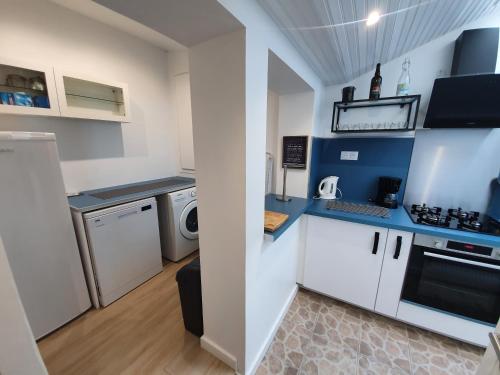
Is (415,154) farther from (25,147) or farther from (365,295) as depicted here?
(25,147)

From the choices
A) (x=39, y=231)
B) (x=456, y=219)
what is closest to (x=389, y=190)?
(x=456, y=219)

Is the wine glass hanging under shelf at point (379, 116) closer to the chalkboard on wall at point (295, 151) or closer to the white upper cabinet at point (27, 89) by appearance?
the chalkboard on wall at point (295, 151)

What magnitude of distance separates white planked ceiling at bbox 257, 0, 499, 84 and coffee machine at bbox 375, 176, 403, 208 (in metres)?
1.01

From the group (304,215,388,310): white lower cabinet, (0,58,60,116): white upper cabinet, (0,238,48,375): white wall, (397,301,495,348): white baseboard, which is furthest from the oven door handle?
(0,58,60,116): white upper cabinet

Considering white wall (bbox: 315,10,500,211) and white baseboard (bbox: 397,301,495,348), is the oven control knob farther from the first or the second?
white wall (bbox: 315,10,500,211)

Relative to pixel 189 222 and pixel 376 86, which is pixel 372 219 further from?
pixel 189 222

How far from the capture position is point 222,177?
0.98m

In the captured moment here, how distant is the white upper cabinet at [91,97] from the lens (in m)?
1.66

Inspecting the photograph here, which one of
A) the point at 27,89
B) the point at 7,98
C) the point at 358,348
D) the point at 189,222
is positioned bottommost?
the point at 358,348

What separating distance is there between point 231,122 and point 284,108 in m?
1.16

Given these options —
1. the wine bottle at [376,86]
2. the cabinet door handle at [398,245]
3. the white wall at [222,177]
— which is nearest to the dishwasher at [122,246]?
the white wall at [222,177]

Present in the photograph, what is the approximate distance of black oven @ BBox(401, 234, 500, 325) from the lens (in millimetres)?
1241

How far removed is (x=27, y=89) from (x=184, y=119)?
1481 millimetres

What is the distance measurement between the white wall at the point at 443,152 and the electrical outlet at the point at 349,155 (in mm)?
455
